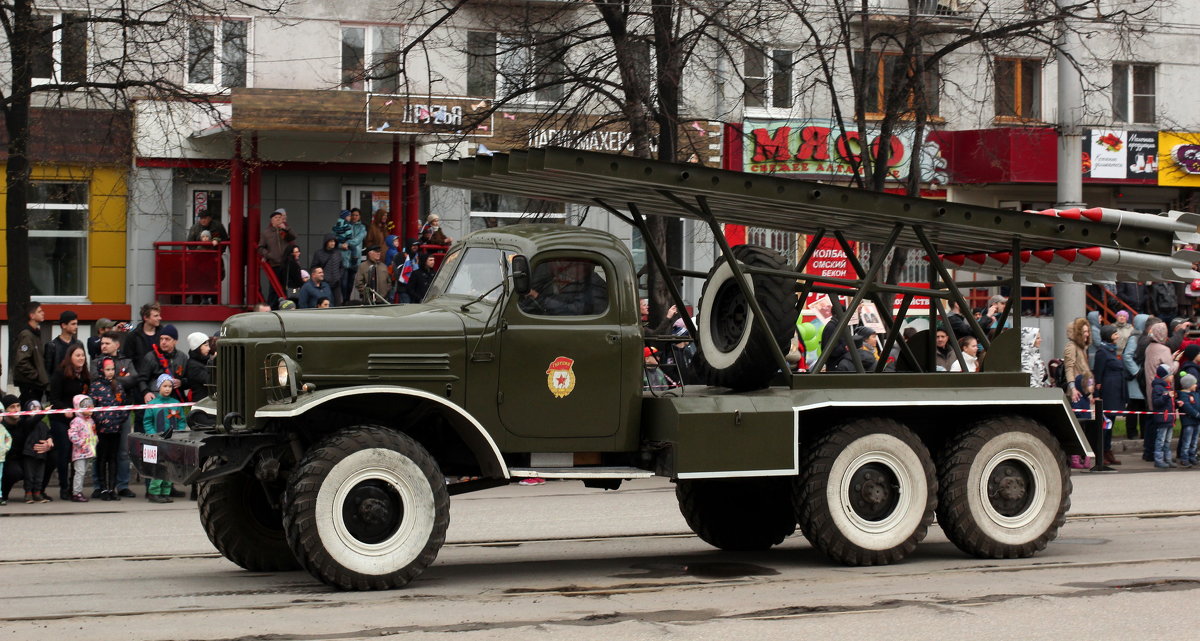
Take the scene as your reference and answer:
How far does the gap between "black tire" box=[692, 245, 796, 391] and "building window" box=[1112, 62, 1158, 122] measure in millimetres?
25268

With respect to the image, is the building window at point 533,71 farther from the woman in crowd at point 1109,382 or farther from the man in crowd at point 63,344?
the woman in crowd at point 1109,382

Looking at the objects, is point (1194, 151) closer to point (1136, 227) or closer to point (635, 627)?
point (1136, 227)

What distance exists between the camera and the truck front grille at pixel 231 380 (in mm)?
10234

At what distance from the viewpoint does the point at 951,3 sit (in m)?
31.0

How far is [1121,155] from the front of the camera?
3275 centimetres

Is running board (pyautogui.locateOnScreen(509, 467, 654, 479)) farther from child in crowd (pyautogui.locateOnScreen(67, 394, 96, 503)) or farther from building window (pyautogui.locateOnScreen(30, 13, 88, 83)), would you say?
building window (pyautogui.locateOnScreen(30, 13, 88, 83))

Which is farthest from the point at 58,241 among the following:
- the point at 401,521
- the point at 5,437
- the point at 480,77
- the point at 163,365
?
the point at 401,521

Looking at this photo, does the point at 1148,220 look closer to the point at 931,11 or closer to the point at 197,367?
the point at 197,367

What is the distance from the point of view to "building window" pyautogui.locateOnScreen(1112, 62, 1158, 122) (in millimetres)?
34594

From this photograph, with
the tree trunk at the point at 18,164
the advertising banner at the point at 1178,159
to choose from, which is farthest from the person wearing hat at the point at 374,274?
the advertising banner at the point at 1178,159

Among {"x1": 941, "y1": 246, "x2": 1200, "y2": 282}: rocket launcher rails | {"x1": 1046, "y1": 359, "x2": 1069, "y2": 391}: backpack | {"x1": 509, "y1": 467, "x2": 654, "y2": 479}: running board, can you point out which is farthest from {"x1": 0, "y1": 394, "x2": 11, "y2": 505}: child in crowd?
{"x1": 1046, "y1": 359, "x2": 1069, "y2": 391}: backpack

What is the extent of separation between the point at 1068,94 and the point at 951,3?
985cm

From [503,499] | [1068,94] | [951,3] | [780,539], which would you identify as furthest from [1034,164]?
[780,539]

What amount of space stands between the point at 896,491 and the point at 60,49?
17537 mm
